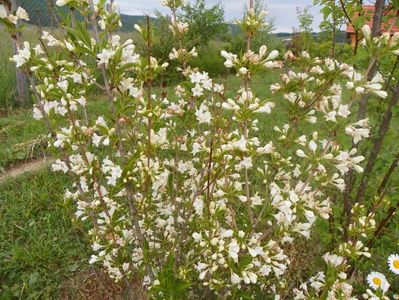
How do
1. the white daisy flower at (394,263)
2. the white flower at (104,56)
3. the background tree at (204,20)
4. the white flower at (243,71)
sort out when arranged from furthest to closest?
the background tree at (204,20)
the white daisy flower at (394,263)
the white flower at (243,71)
the white flower at (104,56)

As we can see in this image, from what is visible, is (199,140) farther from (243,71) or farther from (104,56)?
(104,56)

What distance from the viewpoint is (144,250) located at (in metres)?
2.07

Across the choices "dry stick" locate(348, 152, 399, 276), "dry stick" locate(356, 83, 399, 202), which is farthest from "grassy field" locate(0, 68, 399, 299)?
"dry stick" locate(356, 83, 399, 202)

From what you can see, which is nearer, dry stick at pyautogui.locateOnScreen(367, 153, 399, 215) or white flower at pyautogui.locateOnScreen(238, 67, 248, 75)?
white flower at pyautogui.locateOnScreen(238, 67, 248, 75)

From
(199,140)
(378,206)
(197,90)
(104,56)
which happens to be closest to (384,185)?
(378,206)

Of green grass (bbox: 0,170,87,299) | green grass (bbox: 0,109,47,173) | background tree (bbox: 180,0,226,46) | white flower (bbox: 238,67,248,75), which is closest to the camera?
white flower (bbox: 238,67,248,75)

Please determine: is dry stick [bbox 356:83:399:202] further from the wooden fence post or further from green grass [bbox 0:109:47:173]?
the wooden fence post

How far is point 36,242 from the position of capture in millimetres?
3719

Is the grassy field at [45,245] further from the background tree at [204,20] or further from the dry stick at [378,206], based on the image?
the background tree at [204,20]

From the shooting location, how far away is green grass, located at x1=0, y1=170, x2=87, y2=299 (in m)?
3.37

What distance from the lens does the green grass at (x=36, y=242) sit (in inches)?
133

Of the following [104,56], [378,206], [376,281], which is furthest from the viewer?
[376,281]

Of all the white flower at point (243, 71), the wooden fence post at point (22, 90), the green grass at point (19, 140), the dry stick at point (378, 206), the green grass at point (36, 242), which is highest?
the white flower at point (243, 71)

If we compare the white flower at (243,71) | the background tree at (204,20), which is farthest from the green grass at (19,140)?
the background tree at (204,20)
